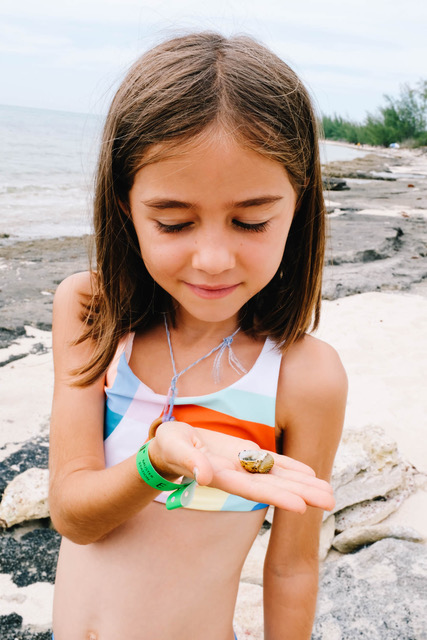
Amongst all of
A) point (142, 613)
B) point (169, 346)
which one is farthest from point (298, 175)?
point (142, 613)

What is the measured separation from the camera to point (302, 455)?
155cm

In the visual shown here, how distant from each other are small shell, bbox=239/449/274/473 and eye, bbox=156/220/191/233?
0.53m

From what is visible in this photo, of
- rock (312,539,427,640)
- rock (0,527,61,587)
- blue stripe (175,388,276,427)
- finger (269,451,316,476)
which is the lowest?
rock (0,527,61,587)

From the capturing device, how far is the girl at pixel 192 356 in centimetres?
132

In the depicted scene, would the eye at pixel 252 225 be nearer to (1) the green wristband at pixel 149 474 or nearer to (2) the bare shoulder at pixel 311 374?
(2) the bare shoulder at pixel 311 374

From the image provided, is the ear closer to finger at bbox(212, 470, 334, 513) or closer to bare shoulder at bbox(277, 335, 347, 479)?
bare shoulder at bbox(277, 335, 347, 479)

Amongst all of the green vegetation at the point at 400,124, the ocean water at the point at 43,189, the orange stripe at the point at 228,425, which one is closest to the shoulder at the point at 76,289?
the ocean water at the point at 43,189

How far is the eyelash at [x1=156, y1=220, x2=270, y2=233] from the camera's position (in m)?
1.36

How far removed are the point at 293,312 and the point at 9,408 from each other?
7.36 ft

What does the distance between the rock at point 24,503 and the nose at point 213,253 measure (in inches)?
63.1

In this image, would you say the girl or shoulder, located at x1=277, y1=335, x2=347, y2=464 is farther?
shoulder, located at x1=277, y1=335, x2=347, y2=464

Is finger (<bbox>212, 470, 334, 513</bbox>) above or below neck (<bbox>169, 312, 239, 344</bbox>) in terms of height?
below

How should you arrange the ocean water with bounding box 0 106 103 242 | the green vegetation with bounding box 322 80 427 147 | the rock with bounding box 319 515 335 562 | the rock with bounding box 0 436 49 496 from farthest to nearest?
the green vegetation with bounding box 322 80 427 147
the ocean water with bounding box 0 106 103 242
the rock with bounding box 0 436 49 496
the rock with bounding box 319 515 335 562

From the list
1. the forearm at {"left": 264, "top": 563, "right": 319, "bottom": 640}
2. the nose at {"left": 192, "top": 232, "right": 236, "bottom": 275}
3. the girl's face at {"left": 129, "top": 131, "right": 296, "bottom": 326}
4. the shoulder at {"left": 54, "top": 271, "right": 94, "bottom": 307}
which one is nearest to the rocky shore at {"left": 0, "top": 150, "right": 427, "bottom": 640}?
the forearm at {"left": 264, "top": 563, "right": 319, "bottom": 640}
